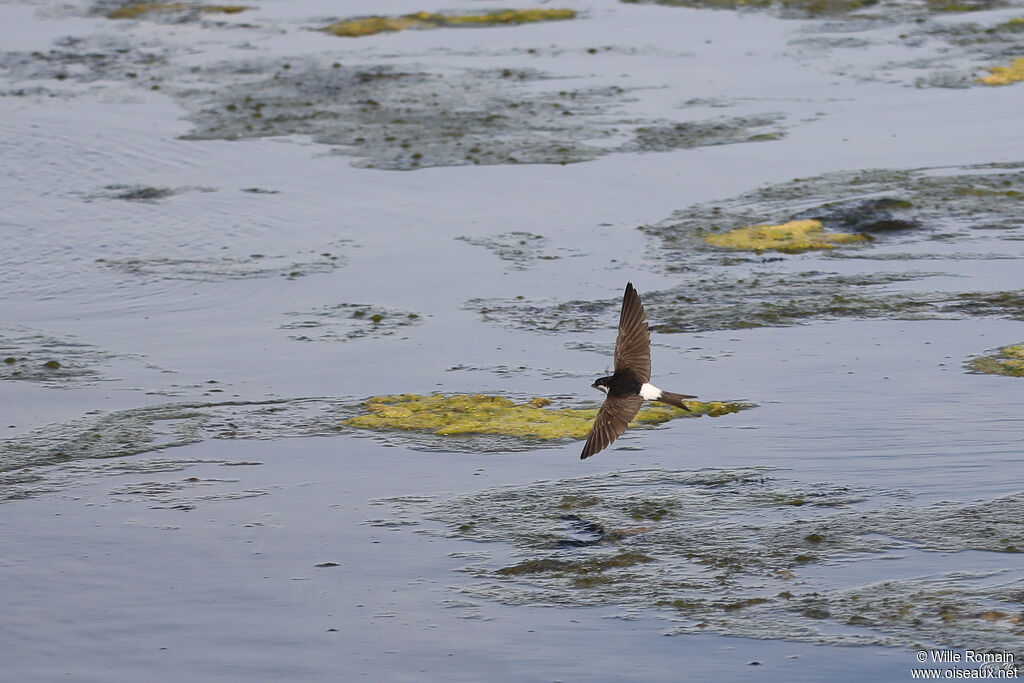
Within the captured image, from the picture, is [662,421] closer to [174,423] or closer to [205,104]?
[174,423]

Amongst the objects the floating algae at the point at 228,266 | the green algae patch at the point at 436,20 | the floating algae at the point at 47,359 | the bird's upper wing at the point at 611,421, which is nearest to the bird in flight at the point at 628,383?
the bird's upper wing at the point at 611,421

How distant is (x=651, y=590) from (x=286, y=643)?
2.02 meters

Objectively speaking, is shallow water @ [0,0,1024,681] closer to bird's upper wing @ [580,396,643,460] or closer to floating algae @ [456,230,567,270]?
floating algae @ [456,230,567,270]

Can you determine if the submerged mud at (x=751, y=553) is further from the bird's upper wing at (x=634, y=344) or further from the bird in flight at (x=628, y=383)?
the bird's upper wing at (x=634, y=344)

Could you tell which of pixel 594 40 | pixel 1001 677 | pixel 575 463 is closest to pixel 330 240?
pixel 575 463

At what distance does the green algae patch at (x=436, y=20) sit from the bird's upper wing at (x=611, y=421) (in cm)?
2439

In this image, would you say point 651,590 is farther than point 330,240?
No

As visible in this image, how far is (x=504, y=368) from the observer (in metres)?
13.2

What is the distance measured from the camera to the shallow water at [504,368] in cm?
847

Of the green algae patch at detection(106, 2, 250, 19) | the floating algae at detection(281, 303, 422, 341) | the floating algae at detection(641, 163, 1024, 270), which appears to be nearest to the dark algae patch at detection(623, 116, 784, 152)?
the floating algae at detection(641, 163, 1024, 270)

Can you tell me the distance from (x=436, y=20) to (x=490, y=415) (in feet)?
81.4

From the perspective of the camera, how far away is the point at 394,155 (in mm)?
21609

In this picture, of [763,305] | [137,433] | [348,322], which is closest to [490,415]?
[137,433]

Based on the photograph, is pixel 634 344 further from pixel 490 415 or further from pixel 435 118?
pixel 435 118
